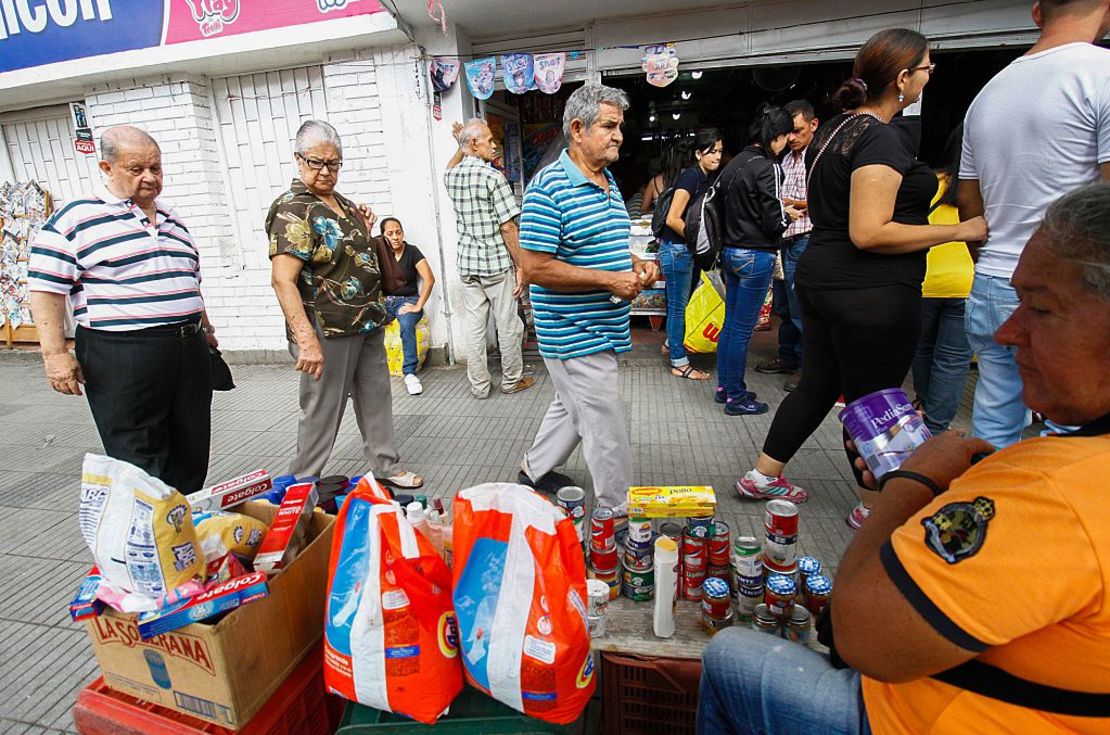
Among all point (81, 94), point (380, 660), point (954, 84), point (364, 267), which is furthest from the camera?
point (954, 84)

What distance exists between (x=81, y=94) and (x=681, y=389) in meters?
7.06

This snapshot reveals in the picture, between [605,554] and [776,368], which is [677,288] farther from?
[605,554]

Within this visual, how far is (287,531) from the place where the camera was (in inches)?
67.3

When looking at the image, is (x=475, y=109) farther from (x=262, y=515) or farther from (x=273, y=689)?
(x=273, y=689)

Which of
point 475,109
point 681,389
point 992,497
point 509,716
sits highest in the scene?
point 475,109

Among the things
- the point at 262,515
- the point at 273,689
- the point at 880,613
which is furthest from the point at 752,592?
the point at 262,515

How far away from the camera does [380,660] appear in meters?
1.37

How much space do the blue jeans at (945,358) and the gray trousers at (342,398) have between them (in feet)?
9.41

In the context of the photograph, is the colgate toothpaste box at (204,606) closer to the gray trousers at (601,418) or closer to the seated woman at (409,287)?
the gray trousers at (601,418)

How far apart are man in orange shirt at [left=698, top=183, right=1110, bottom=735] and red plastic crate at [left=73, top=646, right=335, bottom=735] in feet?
4.52

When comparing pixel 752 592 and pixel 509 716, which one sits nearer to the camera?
pixel 509 716

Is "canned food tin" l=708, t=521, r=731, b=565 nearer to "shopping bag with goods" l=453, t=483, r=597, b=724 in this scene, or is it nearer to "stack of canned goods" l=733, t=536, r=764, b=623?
"stack of canned goods" l=733, t=536, r=764, b=623

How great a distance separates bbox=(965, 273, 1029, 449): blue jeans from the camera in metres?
2.17

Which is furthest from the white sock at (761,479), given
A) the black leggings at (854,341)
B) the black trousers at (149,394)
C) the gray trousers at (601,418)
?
the black trousers at (149,394)
